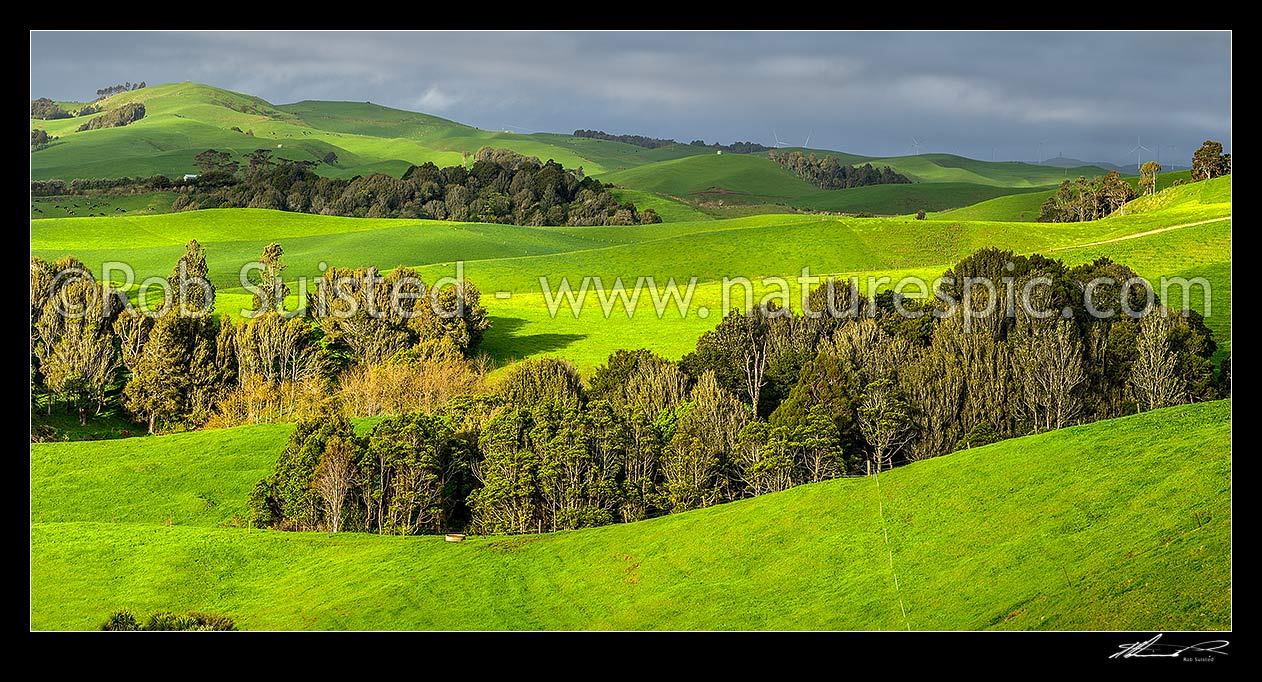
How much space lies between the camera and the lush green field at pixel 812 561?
29.1 metres

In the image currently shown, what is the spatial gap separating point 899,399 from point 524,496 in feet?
54.5

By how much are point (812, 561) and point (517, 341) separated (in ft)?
157

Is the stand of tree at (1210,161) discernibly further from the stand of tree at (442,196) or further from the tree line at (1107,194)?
the stand of tree at (442,196)

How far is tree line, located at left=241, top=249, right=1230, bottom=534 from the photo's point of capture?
48219 mm

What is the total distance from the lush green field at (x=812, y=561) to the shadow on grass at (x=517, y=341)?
3607 centimetres

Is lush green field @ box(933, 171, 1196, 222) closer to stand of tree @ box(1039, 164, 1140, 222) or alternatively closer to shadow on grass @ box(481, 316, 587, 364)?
stand of tree @ box(1039, 164, 1140, 222)

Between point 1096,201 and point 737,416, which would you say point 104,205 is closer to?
point 1096,201

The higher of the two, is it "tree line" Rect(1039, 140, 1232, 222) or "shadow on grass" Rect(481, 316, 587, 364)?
"tree line" Rect(1039, 140, 1232, 222)

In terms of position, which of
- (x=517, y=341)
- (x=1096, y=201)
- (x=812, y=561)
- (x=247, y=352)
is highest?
(x=1096, y=201)

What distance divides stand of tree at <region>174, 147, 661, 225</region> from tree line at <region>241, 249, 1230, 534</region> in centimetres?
10288
